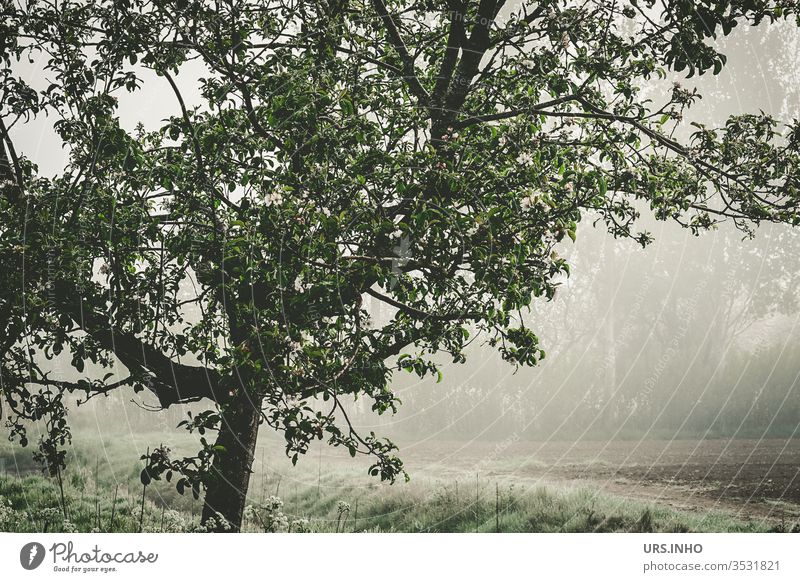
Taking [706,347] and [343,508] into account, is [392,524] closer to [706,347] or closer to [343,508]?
[343,508]

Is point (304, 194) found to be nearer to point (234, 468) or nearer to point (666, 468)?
point (234, 468)

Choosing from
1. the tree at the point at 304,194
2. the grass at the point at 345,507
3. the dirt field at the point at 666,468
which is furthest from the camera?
the dirt field at the point at 666,468

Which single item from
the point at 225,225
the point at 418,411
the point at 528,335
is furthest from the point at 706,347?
the point at 225,225

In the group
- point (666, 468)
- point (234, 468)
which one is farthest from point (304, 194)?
point (666, 468)

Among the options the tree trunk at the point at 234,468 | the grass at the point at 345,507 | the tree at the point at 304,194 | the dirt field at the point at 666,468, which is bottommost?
the dirt field at the point at 666,468

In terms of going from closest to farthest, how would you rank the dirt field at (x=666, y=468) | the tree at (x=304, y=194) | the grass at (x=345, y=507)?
the tree at (x=304, y=194)
the grass at (x=345, y=507)
the dirt field at (x=666, y=468)

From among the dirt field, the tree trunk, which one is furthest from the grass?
the dirt field

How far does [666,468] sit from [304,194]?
10.9 meters

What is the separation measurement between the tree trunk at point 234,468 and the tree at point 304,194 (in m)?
0.02

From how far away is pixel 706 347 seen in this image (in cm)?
2252

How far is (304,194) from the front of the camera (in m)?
4.93

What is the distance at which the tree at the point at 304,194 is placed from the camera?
493cm
